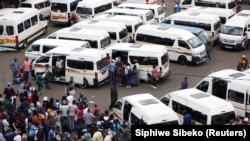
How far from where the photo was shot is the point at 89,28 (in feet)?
107

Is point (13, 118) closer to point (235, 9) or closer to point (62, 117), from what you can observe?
point (62, 117)

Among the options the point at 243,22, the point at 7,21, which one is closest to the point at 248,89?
the point at 243,22

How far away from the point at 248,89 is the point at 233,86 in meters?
0.75

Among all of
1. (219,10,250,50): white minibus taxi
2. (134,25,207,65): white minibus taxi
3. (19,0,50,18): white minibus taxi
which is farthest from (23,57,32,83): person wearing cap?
(219,10,250,50): white minibus taxi

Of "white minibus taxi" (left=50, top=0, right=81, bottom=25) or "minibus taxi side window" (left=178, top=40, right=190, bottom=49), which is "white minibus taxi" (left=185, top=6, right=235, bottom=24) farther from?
"white minibus taxi" (left=50, top=0, right=81, bottom=25)

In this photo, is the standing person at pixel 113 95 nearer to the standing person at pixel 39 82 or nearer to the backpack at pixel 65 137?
the standing person at pixel 39 82

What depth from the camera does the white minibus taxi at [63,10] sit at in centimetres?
3803

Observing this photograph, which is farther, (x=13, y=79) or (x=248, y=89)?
(x=13, y=79)

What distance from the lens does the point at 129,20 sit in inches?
1334

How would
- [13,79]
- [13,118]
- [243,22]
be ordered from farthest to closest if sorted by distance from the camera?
[243,22] → [13,79] → [13,118]

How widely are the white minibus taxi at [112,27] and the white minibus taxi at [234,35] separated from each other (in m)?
5.91

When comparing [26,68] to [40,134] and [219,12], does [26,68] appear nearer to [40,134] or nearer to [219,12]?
[40,134]

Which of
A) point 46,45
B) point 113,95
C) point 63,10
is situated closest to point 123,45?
point 46,45

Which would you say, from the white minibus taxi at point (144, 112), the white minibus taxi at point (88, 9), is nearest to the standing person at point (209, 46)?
the white minibus taxi at point (88, 9)
